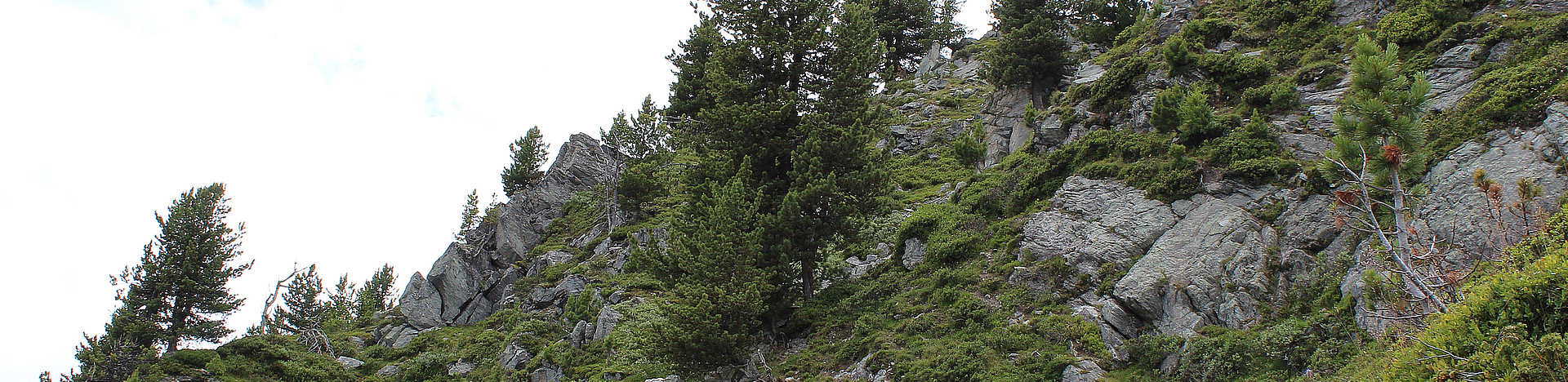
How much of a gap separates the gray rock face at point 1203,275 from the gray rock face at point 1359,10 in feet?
31.8

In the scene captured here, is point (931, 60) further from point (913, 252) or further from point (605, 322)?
point (605, 322)

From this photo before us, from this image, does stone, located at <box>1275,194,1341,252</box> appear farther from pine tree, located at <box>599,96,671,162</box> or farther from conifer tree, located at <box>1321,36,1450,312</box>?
pine tree, located at <box>599,96,671,162</box>

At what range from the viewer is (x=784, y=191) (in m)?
18.2

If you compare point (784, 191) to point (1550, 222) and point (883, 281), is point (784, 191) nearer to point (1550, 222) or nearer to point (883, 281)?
point (883, 281)

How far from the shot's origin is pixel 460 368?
22.5m

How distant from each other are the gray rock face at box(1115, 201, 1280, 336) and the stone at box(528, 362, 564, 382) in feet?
51.1

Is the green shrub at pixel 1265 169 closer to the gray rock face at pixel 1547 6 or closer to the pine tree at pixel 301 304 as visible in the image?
the gray rock face at pixel 1547 6

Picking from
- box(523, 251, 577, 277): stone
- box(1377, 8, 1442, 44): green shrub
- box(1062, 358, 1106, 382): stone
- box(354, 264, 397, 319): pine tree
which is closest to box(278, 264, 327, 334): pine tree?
box(354, 264, 397, 319): pine tree

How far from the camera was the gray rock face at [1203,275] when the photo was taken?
11414 mm

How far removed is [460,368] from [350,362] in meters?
5.63

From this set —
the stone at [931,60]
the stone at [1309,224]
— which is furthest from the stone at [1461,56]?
the stone at [931,60]

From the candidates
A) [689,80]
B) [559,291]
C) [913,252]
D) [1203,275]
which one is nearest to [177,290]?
[559,291]

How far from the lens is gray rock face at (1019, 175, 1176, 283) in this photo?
13891 millimetres

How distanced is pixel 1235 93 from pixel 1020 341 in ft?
33.8
